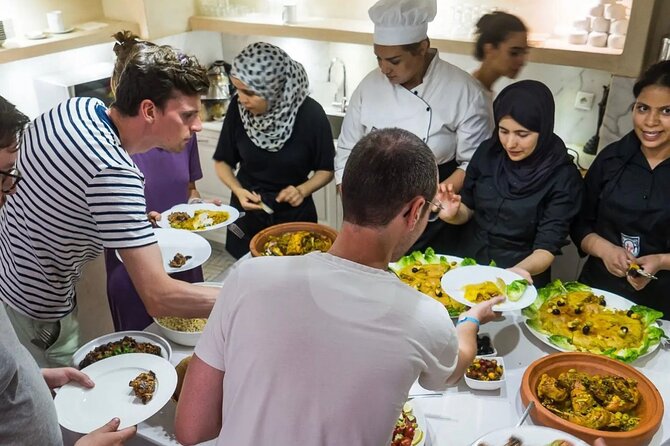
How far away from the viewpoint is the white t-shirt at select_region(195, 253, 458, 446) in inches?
37.9

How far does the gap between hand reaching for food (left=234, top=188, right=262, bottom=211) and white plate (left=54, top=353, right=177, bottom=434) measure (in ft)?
3.36

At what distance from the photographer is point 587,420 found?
132 centimetres

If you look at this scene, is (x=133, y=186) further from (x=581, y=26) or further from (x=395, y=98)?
(x=581, y=26)

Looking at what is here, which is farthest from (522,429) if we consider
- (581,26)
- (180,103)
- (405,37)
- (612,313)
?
(581,26)

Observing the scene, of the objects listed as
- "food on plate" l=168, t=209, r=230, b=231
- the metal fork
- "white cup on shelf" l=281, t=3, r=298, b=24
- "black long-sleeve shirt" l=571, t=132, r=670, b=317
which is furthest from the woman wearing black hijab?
"white cup on shelf" l=281, t=3, r=298, b=24

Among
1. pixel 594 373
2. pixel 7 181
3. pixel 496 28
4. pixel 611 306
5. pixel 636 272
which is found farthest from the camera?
pixel 496 28

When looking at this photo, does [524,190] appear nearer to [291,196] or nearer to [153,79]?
[291,196]

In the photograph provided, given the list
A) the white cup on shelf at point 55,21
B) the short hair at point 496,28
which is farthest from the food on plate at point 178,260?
the white cup on shelf at point 55,21

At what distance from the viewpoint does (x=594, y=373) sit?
1.49 m

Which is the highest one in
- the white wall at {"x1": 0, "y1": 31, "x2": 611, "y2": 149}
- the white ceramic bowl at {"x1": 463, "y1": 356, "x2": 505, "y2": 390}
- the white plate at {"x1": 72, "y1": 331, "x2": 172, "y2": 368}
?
the white wall at {"x1": 0, "y1": 31, "x2": 611, "y2": 149}

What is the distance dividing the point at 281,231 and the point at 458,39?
70.8 inches

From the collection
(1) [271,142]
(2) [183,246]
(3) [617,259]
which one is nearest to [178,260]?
(2) [183,246]

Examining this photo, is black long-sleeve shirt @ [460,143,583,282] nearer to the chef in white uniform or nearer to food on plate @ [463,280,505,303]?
the chef in white uniform

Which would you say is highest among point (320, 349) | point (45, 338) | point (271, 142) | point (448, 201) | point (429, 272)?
point (320, 349)
